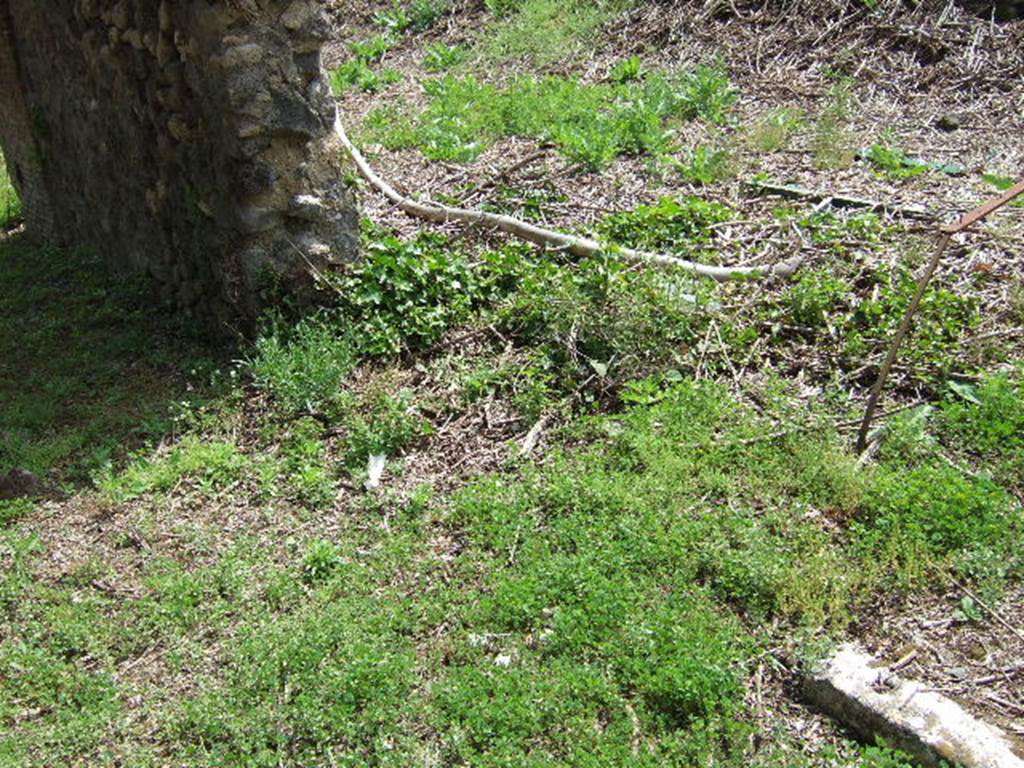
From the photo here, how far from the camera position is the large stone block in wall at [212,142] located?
5258mm

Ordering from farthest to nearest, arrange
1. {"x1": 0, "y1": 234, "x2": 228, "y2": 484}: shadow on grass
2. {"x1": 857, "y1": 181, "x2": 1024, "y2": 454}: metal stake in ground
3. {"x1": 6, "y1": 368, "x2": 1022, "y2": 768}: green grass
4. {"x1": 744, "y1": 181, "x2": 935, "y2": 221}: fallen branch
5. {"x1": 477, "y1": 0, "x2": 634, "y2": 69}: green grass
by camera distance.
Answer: {"x1": 477, "y1": 0, "x2": 634, "y2": 69}: green grass < {"x1": 744, "y1": 181, "x2": 935, "y2": 221}: fallen branch < {"x1": 0, "y1": 234, "x2": 228, "y2": 484}: shadow on grass < {"x1": 857, "y1": 181, "x2": 1024, "y2": 454}: metal stake in ground < {"x1": 6, "y1": 368, "x2": 1022, "y2": 768}: green grass

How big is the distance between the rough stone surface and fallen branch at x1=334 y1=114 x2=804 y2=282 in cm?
253

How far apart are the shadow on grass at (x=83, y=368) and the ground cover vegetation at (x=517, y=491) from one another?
0.02 metres

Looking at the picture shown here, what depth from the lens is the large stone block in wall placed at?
526 cm

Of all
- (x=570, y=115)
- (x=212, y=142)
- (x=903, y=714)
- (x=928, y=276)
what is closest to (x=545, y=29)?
(x=570, y=115)

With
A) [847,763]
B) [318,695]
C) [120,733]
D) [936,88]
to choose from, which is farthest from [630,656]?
[936,88]

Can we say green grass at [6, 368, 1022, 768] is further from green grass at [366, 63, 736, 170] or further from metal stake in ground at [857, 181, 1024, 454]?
green grass at [366, 63, 736, 170]

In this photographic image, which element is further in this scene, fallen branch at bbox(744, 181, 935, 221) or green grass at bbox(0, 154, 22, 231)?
green grass at bbox(0, 154, 22, 231)

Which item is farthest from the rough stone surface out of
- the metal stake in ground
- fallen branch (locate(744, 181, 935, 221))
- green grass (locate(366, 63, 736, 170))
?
green grass (locate(366, 63, 736, 170))

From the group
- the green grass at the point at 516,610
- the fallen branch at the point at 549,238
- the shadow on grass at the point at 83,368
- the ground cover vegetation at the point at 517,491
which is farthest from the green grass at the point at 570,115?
the green grass at the point at 516,610

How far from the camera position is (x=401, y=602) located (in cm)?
397

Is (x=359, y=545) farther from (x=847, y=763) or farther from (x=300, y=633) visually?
(x=847, y=763)

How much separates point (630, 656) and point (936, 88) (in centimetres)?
582

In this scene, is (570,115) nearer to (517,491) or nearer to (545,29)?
(545,29)
